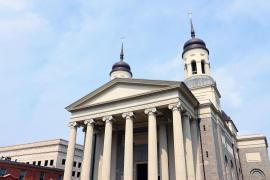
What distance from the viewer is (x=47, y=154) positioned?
55.9m

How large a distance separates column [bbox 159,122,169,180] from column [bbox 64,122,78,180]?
366 inches

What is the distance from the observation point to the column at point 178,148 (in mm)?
23156

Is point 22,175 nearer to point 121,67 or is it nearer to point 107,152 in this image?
point 107,152

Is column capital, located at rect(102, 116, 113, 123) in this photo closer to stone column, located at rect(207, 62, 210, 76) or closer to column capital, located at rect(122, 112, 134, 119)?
column capital, located at rect(122, 112, 134, 119)

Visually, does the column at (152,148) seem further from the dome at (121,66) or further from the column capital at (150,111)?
the dome at (121,66)

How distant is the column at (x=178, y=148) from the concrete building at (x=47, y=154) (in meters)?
35.5

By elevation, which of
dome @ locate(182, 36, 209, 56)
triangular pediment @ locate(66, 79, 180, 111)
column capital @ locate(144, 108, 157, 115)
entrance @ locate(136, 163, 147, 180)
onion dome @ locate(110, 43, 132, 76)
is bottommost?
entrance @ locate(136, 163, 147, 180)

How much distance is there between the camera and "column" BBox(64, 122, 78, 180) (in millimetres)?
28688

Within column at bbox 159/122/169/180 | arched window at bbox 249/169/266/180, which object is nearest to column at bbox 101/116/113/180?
column at bbox 159/122/169/180

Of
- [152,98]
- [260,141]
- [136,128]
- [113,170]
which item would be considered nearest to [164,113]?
[152,98]

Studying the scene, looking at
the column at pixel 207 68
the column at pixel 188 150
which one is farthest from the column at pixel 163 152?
the column at pixel 207 68

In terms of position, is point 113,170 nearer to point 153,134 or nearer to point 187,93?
point 153,134

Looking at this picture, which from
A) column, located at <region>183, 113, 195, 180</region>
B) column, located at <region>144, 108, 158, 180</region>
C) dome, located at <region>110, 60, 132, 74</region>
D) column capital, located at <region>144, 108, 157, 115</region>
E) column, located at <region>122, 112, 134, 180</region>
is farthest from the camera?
dome, located at <region>110, 60, 132, 74</region>

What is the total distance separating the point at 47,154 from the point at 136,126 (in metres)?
30.3
